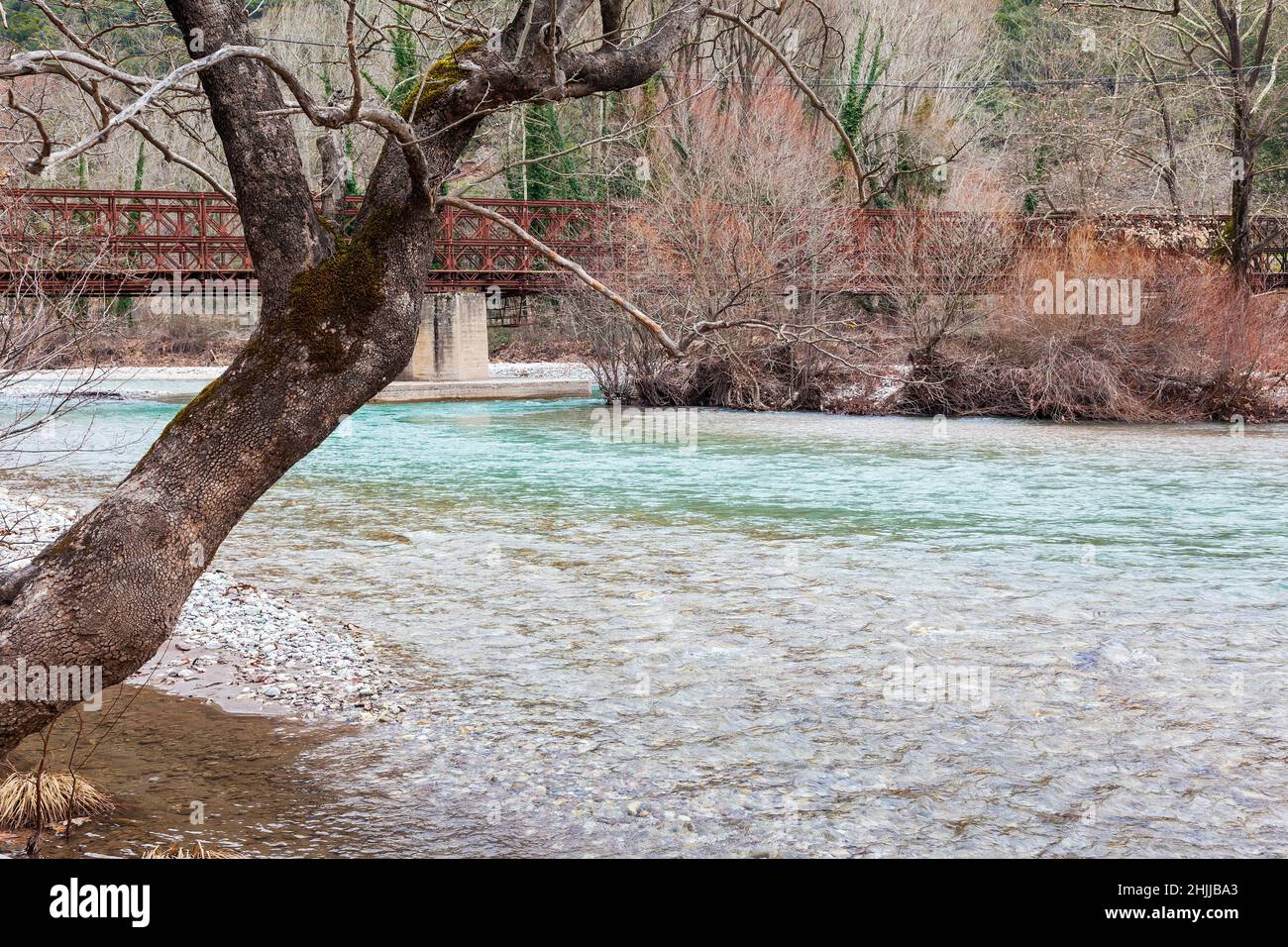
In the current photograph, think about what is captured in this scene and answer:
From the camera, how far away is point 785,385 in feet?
111

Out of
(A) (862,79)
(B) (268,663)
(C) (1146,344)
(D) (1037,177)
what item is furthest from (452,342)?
(B) (268,663)

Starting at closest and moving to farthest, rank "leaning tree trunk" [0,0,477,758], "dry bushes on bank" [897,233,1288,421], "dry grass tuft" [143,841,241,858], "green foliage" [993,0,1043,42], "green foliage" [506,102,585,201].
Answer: "leaning tree trunk" [0,0,477,758] → "dry grass tuft" [143,841,241,858] → "dry bushes on bank" [897,233,1288,421] → "green foliage" [506,102,585,201] → "green foliage" [993,0,1043,42]

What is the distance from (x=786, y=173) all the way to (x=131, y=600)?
30.0 m

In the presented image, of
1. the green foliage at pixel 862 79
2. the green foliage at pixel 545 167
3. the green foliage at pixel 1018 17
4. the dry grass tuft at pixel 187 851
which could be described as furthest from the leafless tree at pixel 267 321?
the green foliage at pixel 1018 17

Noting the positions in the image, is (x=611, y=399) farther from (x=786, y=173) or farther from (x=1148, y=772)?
(x=1148, y=772)

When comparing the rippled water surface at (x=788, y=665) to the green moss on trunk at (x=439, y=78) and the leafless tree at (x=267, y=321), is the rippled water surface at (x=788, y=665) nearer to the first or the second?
the leafless tree at (x=267, y=321)

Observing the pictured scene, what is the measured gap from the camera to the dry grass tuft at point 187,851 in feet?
17.5

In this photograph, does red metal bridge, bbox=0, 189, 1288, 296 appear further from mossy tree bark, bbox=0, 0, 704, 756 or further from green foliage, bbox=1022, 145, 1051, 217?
mossy tree bark, bbox=0, 0, 704, 756

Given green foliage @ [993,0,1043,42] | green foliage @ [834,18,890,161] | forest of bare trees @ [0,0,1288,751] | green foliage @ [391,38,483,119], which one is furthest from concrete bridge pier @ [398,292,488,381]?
green foliage @ [391,38,483,119]

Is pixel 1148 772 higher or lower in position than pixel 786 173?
lower

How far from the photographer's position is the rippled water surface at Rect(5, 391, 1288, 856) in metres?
6.24

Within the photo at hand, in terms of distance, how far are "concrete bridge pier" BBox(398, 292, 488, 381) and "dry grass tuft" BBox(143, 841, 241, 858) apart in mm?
38088

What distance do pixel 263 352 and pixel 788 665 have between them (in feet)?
17.3
